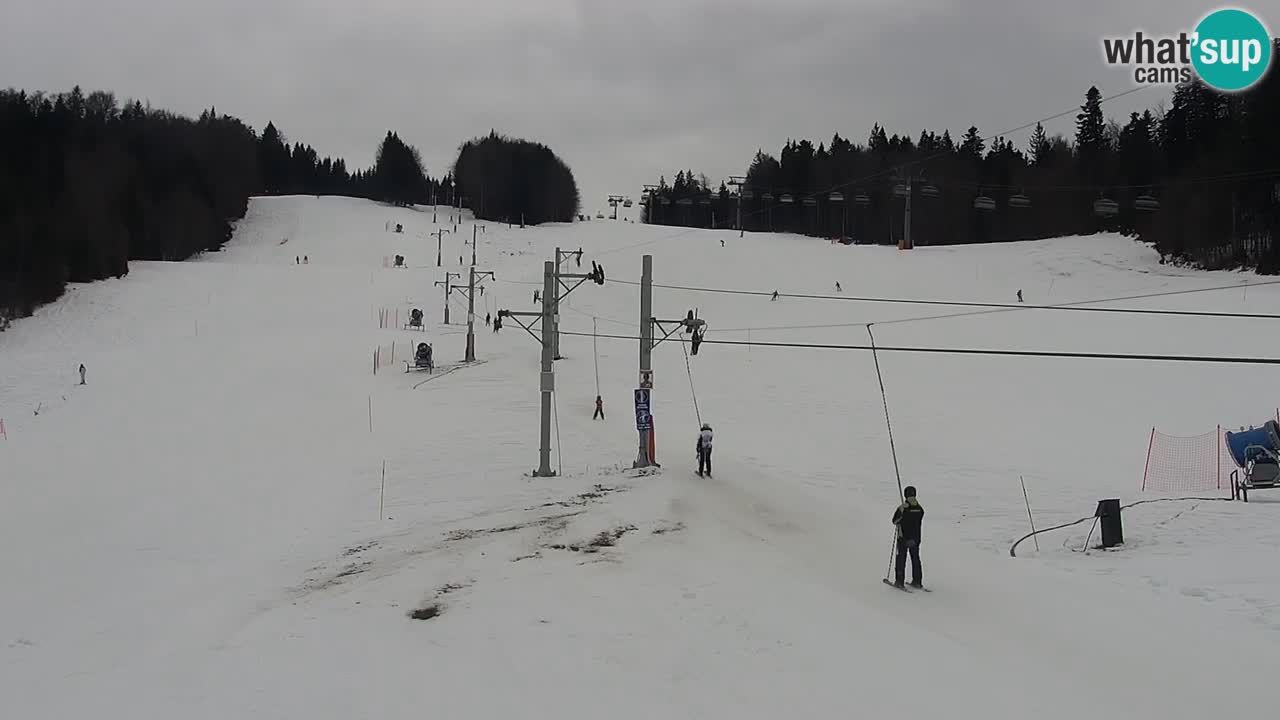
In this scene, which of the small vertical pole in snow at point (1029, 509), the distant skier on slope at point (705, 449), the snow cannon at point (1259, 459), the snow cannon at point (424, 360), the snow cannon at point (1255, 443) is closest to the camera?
the small vertical pole in snow at point (1029, 509)

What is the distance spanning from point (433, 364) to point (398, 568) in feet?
106

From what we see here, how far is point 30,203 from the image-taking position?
61688mm

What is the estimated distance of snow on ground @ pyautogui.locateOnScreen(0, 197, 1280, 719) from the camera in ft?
34.7

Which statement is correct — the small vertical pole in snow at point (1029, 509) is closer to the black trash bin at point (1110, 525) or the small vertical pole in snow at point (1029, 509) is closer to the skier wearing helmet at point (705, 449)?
the black trash bin at point (1110, 525)

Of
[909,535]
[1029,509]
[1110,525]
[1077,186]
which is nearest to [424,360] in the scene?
[1029,509]

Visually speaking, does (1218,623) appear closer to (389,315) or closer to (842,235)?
(389,315)

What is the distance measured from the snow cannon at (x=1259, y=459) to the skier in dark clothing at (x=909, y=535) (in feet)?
33.4

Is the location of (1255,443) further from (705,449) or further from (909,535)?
(705,449)

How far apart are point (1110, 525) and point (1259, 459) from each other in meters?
6.24

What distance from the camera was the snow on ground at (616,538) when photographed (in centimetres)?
1057

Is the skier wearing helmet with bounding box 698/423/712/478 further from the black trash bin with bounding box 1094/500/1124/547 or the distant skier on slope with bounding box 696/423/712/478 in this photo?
the black trash bin with bounding box 1094/500/1124/547

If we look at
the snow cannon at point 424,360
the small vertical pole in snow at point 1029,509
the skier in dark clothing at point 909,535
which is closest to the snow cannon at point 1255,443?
the small vertical pole in snow at point 1029,509

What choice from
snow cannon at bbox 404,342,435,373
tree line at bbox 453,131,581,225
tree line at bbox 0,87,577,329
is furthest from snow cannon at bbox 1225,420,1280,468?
tree line at bbox 453,131,581,225

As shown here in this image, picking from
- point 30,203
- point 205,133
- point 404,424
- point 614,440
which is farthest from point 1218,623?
point 205,133
